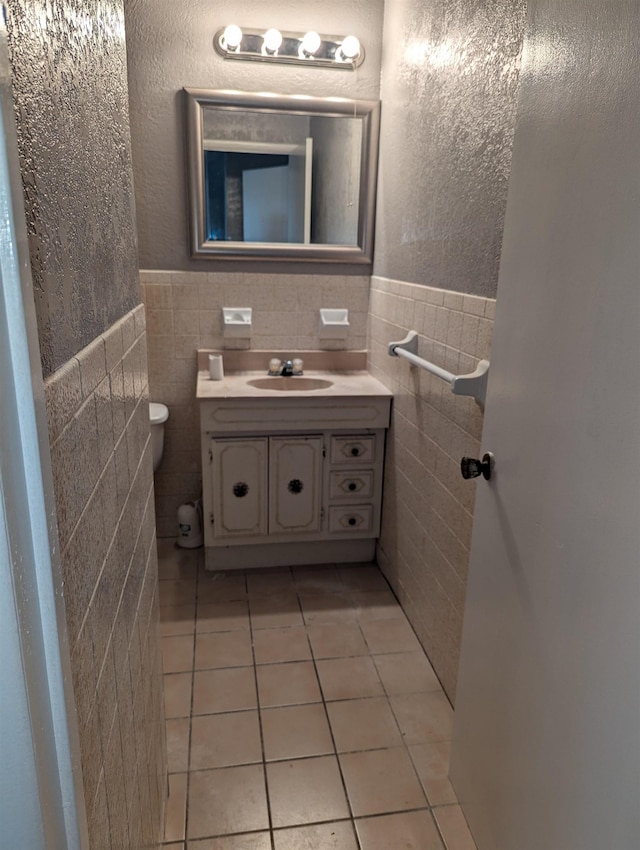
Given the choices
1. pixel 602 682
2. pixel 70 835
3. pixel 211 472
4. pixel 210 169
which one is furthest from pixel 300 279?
pixel 70 835

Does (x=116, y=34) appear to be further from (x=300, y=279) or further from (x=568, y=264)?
(x=300, y=279)

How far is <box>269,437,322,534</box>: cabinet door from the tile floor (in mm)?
256

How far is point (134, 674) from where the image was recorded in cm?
101

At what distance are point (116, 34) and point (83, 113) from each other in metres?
0.31

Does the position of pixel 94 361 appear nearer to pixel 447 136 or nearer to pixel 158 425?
pixel 447 136

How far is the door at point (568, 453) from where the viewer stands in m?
0.80

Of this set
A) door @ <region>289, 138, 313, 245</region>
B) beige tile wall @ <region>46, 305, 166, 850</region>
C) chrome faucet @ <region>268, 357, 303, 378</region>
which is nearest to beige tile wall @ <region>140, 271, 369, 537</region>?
chrome faucet @ <region>268, 357, 303, 378</region>

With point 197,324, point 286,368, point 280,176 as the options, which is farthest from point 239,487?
point 280,176

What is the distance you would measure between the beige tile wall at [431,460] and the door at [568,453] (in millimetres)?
421

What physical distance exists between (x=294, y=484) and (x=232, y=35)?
1800 millimetres

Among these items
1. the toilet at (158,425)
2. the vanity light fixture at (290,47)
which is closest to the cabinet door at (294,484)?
the toilet at (158,425)

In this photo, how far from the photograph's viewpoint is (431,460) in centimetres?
194

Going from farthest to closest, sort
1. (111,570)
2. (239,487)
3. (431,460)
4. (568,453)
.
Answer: (239,487) → (431,460) → (568,453) → (111,570)

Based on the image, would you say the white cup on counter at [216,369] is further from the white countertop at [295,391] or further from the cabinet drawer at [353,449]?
the cabinet drawer at [353,449]
